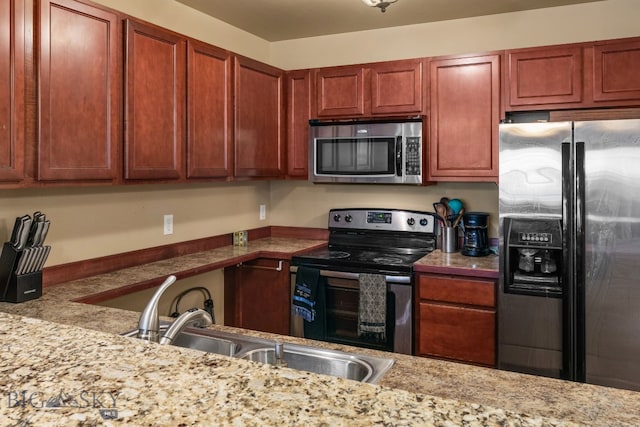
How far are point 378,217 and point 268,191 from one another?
1.01 metres

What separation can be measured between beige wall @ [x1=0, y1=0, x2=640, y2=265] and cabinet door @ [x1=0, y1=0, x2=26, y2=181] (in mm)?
410

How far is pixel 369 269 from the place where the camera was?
3.15m

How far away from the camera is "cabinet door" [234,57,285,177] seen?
11.0 ft

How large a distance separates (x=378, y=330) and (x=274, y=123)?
1.64 meters

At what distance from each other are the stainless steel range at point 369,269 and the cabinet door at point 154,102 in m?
1.12

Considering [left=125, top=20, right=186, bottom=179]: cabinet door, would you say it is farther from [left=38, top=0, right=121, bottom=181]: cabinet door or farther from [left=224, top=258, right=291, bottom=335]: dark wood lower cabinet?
[left=224, top=258, right=291, bottom=335]: dark wood lower cabinet

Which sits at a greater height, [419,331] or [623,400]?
[623,400]

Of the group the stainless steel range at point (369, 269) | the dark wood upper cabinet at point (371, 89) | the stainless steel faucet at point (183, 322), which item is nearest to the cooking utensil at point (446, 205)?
the stainless steel range at point (369, 269)

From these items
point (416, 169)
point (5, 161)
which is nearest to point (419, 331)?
point (416, 169)

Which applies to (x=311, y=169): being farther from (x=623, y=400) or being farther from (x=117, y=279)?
(x=623, y=400)

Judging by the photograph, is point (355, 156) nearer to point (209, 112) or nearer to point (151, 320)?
point (209, 112)

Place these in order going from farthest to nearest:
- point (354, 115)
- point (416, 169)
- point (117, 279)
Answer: point (354, 115), point (416, 169), point (117, 279)

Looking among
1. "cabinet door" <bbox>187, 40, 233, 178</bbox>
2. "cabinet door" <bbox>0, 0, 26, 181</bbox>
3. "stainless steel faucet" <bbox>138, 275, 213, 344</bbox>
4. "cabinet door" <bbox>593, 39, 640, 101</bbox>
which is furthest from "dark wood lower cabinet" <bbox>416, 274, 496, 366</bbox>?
"cabinet door" <bbox>0, 0, 26, 181</bbox>

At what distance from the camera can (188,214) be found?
3.45 meters
